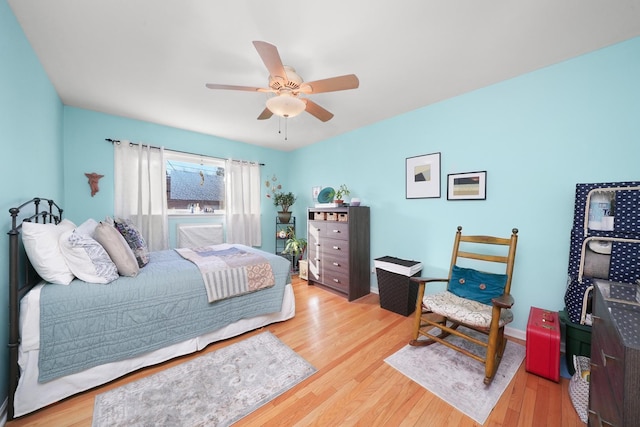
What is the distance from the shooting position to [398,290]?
2.70 meters

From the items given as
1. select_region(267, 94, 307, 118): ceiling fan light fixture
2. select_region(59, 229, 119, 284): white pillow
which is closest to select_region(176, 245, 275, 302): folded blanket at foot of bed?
select_region(59, 229, 119, 284): white pillow

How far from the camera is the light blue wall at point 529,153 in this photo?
5.84 ft

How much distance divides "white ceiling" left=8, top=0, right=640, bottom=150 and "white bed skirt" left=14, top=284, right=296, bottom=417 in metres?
2.16

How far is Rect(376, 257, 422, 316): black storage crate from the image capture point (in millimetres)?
2637

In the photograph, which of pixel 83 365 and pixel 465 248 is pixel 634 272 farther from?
pixel 83 365

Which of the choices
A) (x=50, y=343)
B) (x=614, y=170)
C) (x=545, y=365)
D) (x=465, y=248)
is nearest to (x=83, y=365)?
(x=50, y=343)

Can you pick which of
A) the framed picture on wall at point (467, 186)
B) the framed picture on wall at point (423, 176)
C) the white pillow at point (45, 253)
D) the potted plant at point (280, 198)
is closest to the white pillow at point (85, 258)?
the white pillow at point (45, 253)

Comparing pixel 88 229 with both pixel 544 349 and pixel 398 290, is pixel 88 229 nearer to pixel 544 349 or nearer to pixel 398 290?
pixel 398 290

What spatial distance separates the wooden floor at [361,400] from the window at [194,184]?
260cm

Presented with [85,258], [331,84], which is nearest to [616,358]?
[331,84]

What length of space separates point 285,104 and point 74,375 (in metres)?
2.44

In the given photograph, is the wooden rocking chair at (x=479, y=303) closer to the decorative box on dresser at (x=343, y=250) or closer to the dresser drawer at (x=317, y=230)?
the decorative box on dresser at (x=343, y=250)

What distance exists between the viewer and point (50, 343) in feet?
4.63

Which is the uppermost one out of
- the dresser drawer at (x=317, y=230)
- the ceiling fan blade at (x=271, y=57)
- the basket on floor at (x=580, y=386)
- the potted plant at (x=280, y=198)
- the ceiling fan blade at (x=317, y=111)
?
the ceiling fan blade at (x=271, y=57)
